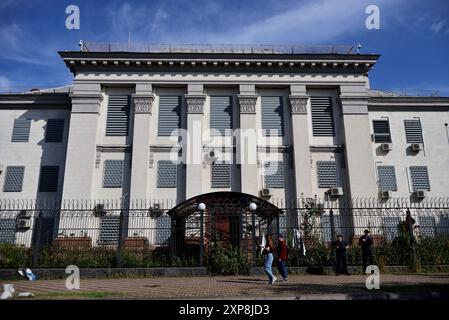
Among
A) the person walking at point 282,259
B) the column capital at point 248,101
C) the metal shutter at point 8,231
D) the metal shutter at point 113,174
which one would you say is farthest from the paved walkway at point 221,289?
the column capital at point 248,101

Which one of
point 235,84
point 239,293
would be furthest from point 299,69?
point 239,293

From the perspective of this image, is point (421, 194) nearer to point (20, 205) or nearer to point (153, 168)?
point (153, 168)

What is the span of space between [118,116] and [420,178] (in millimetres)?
20306

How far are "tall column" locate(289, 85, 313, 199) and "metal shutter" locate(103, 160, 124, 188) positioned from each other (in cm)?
1086

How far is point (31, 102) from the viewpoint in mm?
25844

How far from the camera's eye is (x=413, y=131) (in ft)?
86.6

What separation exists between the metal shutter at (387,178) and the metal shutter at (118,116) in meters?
16.7

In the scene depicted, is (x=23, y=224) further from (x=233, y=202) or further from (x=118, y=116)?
(x=233, y=202)

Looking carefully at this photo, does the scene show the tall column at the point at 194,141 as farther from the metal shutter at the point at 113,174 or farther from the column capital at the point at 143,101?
the metal shutter at the point at 113,174

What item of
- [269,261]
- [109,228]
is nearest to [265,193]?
[109,228]

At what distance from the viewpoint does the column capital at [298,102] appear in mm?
24969

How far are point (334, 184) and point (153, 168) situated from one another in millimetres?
11384

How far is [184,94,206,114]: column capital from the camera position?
24750 millimetres
